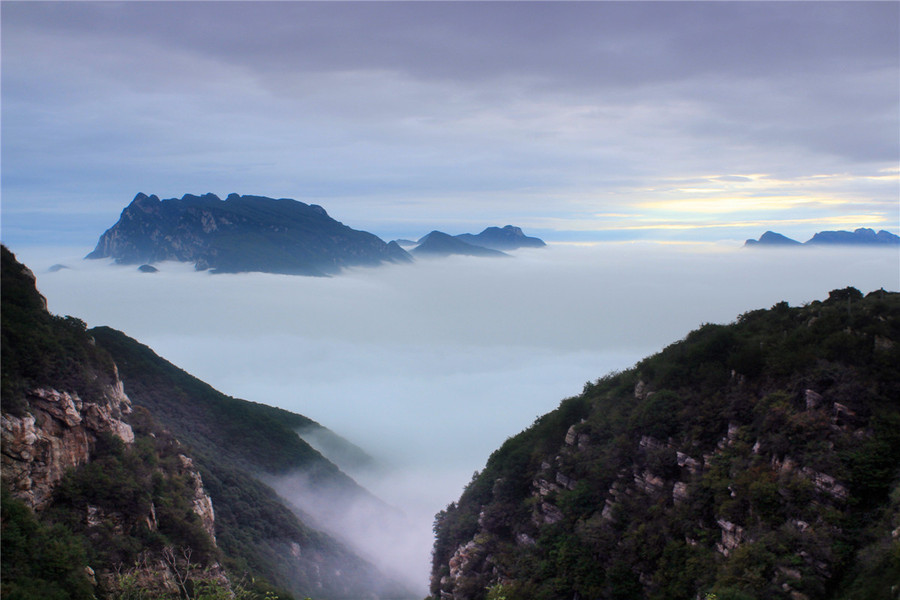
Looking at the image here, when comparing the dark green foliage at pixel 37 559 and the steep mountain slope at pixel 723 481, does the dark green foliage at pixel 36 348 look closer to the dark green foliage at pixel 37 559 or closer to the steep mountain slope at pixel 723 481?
the dark green foliage at pixel 37 559

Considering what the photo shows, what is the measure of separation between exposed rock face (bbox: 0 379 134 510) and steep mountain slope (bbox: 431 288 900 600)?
823 inches

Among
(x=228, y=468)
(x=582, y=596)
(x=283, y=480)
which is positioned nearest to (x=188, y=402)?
(x=283, y=480)

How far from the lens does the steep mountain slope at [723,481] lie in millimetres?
19828

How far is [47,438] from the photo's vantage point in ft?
84.8

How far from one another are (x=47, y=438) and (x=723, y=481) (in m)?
30.6

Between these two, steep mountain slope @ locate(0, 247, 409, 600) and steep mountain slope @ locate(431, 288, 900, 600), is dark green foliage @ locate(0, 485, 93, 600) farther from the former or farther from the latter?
steep mountain slope @ locate(431, 288, 900, 600)

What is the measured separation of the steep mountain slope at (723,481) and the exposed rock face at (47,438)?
20.9 meters

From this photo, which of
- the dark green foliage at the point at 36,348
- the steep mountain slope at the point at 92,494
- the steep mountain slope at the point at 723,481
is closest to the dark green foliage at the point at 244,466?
the steep mountain slope at the point at 92,494

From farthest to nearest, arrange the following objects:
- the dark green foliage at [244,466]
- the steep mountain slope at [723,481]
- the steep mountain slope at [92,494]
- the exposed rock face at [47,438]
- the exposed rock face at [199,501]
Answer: the dark green foliage at [244,466] → the exposed rock face at [199,501] → the exposed rock face at [47,438] → the steep mountain slope at [92,494] → the steep mountain slope at [723,481]

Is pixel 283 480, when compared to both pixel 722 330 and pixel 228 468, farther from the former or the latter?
pixel 722 330

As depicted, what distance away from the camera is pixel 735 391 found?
2792cm

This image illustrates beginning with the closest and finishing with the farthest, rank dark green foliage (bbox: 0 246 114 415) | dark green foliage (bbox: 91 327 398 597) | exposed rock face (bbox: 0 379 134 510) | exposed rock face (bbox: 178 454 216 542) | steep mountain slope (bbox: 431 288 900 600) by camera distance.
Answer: steep mountain slope (bbox: 431 288 900 600) → exposed rock face (bbox: 0 379 134 510) → dark green foliage (bbox: 0 246 114 415) → exposed rock face (bbox: 178 454 216 542) → dark green foliage (bbox: 91 327 398 597)

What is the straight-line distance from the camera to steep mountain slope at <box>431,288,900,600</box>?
19828mm

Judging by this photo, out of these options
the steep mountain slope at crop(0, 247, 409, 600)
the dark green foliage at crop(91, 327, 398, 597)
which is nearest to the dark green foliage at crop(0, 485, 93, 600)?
the steep mountain slope at crop(0, 247, 409, 600)
